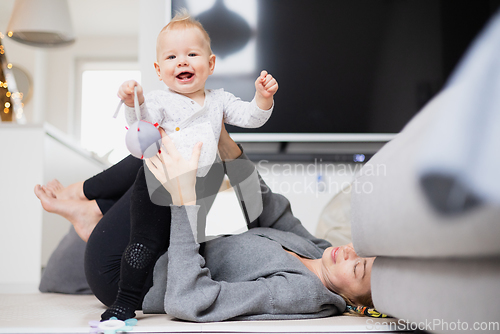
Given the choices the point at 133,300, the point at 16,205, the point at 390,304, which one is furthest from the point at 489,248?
the point at 16,205

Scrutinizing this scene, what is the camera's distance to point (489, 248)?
0.47 m

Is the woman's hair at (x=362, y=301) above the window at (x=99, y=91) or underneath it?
underneath

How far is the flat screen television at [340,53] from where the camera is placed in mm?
2182

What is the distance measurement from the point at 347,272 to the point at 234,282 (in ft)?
1.00

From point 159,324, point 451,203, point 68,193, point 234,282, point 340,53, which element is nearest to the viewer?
point 451,203

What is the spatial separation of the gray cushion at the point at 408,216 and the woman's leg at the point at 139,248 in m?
0.44

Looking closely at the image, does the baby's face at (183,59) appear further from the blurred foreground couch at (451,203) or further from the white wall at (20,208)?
the white wall at (20,208)

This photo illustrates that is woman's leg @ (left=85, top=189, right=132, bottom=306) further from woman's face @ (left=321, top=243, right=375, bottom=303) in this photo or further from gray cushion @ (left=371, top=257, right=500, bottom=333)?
gray cushion @ (left=371, top=257, right=500, bottom=333)

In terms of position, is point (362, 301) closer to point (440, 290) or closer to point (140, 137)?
point (440, 290)

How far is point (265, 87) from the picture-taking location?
1.00 meters

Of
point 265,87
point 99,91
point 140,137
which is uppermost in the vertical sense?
point 99,91

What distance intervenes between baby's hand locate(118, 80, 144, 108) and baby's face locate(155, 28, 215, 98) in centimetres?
15
